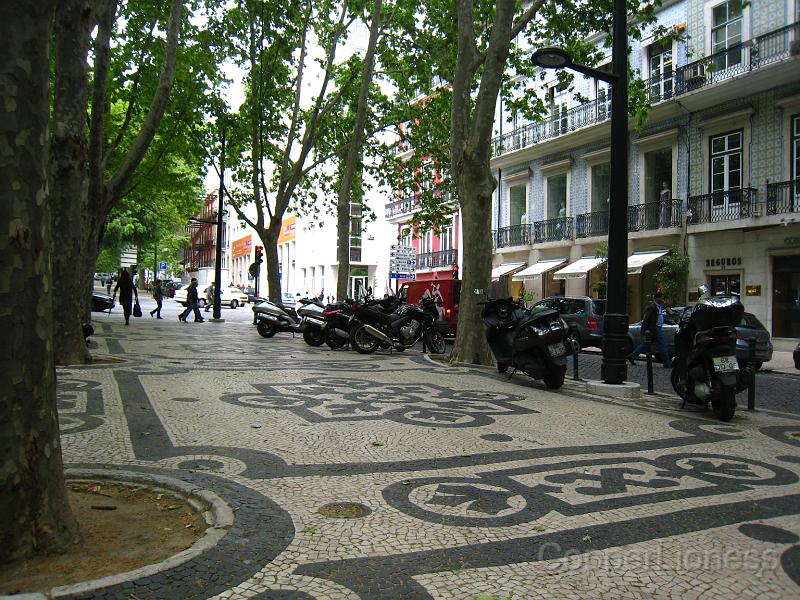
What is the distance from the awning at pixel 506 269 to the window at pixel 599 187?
4.76 metres

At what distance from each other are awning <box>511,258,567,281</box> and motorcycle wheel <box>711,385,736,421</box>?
20.9m

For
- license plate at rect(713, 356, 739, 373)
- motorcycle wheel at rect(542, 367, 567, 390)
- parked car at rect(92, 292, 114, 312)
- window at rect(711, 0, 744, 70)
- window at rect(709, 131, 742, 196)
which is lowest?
motorcycle wheel at rect(542, 367, 567, 390)

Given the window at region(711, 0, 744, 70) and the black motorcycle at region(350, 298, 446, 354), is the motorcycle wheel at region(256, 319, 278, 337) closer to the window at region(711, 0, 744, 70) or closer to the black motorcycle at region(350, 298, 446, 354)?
the black motorcycle at region(350, 298, 446, 354)

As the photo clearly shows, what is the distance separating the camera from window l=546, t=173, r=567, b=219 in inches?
1120

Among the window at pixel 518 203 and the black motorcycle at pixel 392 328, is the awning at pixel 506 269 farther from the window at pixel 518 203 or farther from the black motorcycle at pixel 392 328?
the black motorcycle at pixel 392 328

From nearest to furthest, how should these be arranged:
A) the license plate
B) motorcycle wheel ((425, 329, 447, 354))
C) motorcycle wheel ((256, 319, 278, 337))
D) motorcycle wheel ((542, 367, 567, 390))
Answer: the license plate < motorcycle wheel ((542, 367, 567, 390)) < motorcycle wheel ((425, 329, 447, 354)) < motorcycle wheel ((256, 319, 278, 337))

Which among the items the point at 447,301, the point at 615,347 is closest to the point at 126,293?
the point at 447,301

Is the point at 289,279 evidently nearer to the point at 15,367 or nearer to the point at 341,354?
the point at 341,354

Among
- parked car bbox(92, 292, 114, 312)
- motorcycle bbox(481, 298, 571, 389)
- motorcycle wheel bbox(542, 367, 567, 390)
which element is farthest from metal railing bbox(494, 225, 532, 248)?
motorcycle wheel bbox(542, 367, 567, 390)

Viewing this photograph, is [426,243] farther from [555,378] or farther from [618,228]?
[618,228]

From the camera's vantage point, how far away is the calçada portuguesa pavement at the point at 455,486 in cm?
284

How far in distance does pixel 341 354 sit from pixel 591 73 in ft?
25.9

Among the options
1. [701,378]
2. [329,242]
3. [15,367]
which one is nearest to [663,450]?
[701,378]

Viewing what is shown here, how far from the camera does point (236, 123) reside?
75.6 ft
